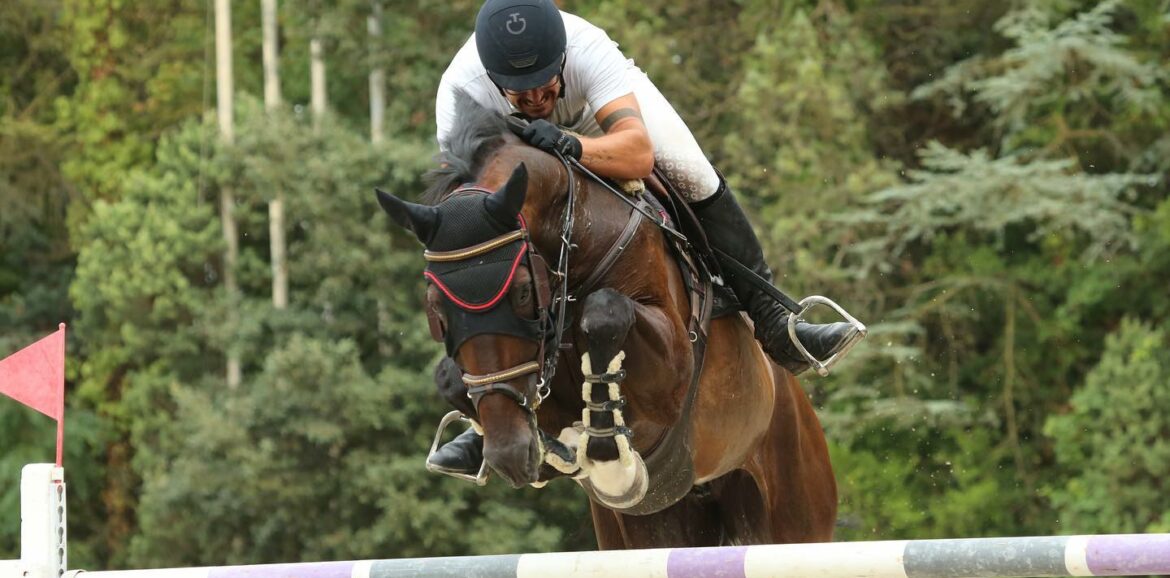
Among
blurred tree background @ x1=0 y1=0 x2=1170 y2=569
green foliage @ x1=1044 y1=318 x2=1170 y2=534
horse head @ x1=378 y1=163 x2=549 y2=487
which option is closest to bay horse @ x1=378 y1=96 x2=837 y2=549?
horse head @ x1=378 y1=163 x2=549 y2=487

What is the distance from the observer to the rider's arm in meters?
4.71

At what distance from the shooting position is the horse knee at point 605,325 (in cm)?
432

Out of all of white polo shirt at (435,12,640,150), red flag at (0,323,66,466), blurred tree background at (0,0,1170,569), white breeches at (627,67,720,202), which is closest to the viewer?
red flag at (0,323,66,466)

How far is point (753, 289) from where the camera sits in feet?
17.7

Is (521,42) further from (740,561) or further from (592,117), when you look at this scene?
(740,561)

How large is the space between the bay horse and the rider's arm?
7cm

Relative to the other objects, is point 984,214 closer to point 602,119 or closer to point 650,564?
point 602,119

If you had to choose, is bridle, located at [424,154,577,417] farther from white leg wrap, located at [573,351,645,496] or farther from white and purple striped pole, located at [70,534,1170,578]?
white and purple striped pole, located at [70,534,1170,578]

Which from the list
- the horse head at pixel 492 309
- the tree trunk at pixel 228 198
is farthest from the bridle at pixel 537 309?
the tree trunk at pixel 228 198

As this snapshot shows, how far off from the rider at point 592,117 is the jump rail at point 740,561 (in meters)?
1.03

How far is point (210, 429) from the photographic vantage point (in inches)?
→ 614

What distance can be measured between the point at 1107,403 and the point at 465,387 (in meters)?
11.6

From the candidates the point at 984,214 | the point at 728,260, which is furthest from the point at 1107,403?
the point at 728,260

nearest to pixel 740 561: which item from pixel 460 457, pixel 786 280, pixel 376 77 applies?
pixel 460 457
